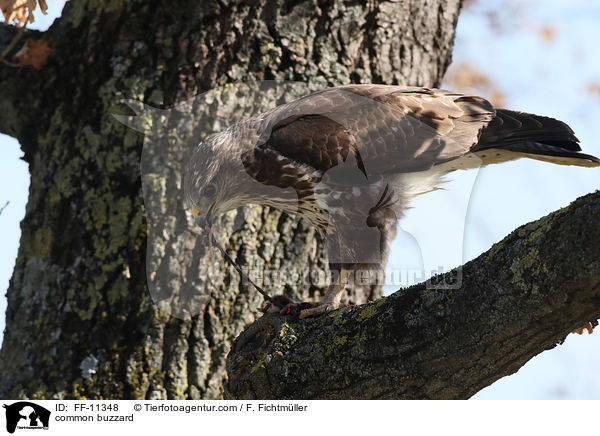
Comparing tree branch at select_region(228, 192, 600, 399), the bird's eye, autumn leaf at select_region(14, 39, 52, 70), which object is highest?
autumn leaf at select_region(14, 39, 52, 70)

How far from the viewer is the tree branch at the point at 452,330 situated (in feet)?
7.34

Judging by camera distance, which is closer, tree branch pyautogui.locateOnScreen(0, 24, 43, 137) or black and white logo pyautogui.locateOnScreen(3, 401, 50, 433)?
black and white logo pyautogui.locateOnScreen(3, 401, 50, 433)

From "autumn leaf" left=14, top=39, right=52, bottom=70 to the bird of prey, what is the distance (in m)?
1.62

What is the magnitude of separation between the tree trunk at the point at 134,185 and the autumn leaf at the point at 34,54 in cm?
5

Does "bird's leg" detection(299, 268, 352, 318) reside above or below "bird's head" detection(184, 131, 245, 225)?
below

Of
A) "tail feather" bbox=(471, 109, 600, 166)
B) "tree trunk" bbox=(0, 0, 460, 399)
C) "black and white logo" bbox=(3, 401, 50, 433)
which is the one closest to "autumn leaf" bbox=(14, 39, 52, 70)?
"tree trunk" bbox=(0, 0, 460, 399)

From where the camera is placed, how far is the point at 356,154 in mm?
3545

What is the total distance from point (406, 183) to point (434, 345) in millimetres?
1307

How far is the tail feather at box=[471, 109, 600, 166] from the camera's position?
343 centimetres

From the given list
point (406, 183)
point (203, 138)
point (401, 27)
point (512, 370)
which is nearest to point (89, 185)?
point (203, 138)

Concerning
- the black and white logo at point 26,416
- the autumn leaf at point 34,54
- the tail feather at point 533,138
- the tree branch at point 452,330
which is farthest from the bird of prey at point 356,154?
the autumn leaf at point 34,54

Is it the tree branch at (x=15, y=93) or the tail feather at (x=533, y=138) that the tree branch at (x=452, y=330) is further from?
the tree branch at (x=15, y=93)

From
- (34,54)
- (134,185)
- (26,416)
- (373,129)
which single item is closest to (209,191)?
(134,185)

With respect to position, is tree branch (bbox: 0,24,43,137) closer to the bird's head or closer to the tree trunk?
the tree trunk
